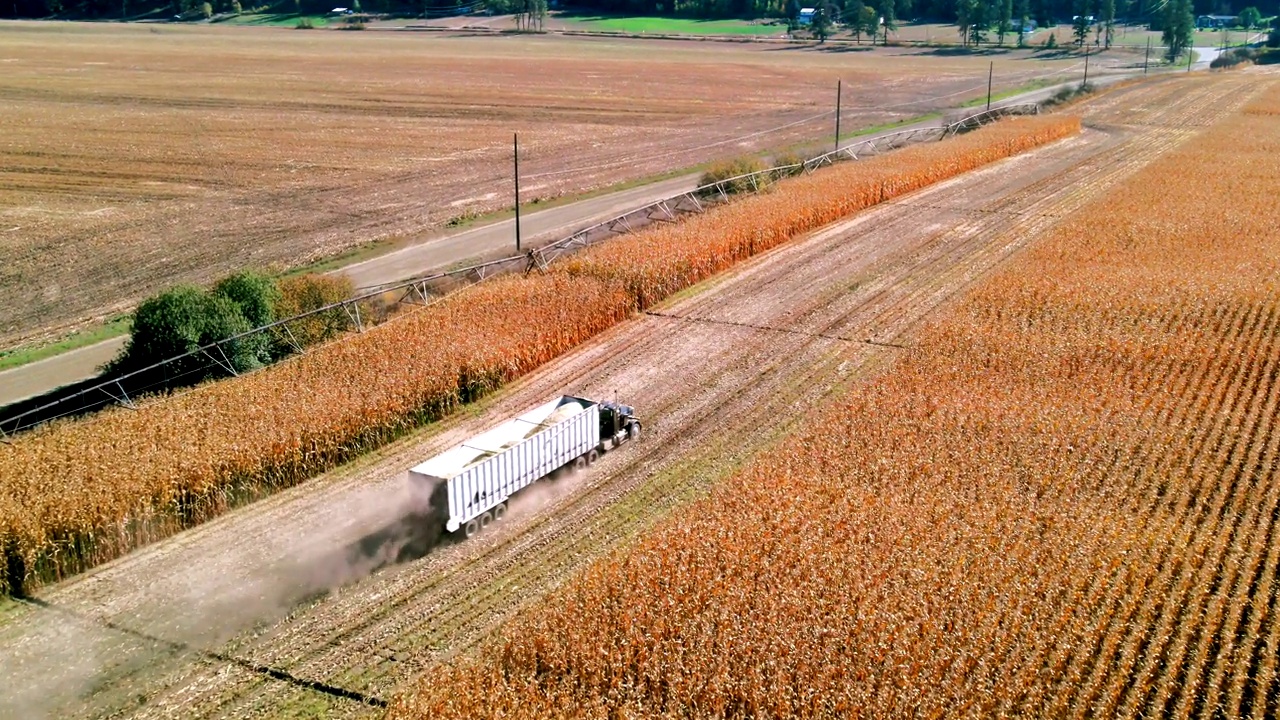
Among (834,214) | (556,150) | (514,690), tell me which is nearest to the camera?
(514,690)

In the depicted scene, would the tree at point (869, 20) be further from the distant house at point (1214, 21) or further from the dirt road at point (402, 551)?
the dirt road at point (402, 551)

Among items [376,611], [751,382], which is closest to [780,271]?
[751,382]

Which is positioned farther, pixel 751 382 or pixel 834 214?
pixel 834 214

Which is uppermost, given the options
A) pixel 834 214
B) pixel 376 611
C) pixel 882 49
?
pixel 882 49

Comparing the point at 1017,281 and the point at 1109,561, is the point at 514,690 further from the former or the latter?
the point at 1017,281

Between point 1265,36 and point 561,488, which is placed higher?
point 1265,36

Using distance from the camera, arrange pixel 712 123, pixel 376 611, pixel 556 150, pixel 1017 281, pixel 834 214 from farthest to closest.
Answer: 1. pixel 712 123
2. pixel 556 150
3. pixel 834 214
4. pixel 1017 281
5. pixel 376 611

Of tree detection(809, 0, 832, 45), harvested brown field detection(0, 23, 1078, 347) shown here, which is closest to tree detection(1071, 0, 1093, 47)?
harvested brown field detection(0, 23, 1078, 347)

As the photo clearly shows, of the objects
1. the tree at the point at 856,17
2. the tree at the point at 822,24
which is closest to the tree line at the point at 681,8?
the tree at the point at 856,17
